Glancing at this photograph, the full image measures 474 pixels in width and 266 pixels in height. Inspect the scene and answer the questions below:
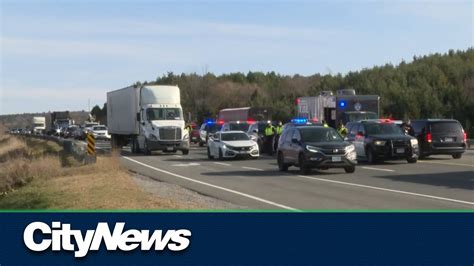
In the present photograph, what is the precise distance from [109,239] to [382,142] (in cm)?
1948

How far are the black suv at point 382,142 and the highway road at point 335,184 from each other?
442mm

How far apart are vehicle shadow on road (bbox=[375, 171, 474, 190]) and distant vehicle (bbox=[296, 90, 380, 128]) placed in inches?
646

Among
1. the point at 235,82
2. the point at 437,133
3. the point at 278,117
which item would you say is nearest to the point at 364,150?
the point at 437,133

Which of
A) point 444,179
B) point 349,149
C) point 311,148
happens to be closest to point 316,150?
point 311,148

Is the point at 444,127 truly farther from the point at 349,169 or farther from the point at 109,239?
the point at 109,239

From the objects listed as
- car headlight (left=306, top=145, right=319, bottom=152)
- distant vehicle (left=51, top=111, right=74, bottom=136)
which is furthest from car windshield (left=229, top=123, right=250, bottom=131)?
distant vehicle (left=51, top=111, right=74, bottom=136)

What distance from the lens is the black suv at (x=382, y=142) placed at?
85.8 feet

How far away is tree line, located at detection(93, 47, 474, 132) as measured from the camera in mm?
64625

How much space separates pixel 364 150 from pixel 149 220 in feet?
65.4

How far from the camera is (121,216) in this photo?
837cm

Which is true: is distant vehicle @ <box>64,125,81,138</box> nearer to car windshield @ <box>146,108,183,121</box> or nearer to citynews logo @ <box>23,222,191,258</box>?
car windshield @ <box>146,108,183,121</box>

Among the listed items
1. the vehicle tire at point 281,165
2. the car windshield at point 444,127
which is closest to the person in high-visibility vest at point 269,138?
the car windshield at point 444,127

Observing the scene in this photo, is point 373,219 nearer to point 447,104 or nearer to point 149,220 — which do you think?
point 149,220

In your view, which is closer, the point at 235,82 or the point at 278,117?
the point at 278,117
